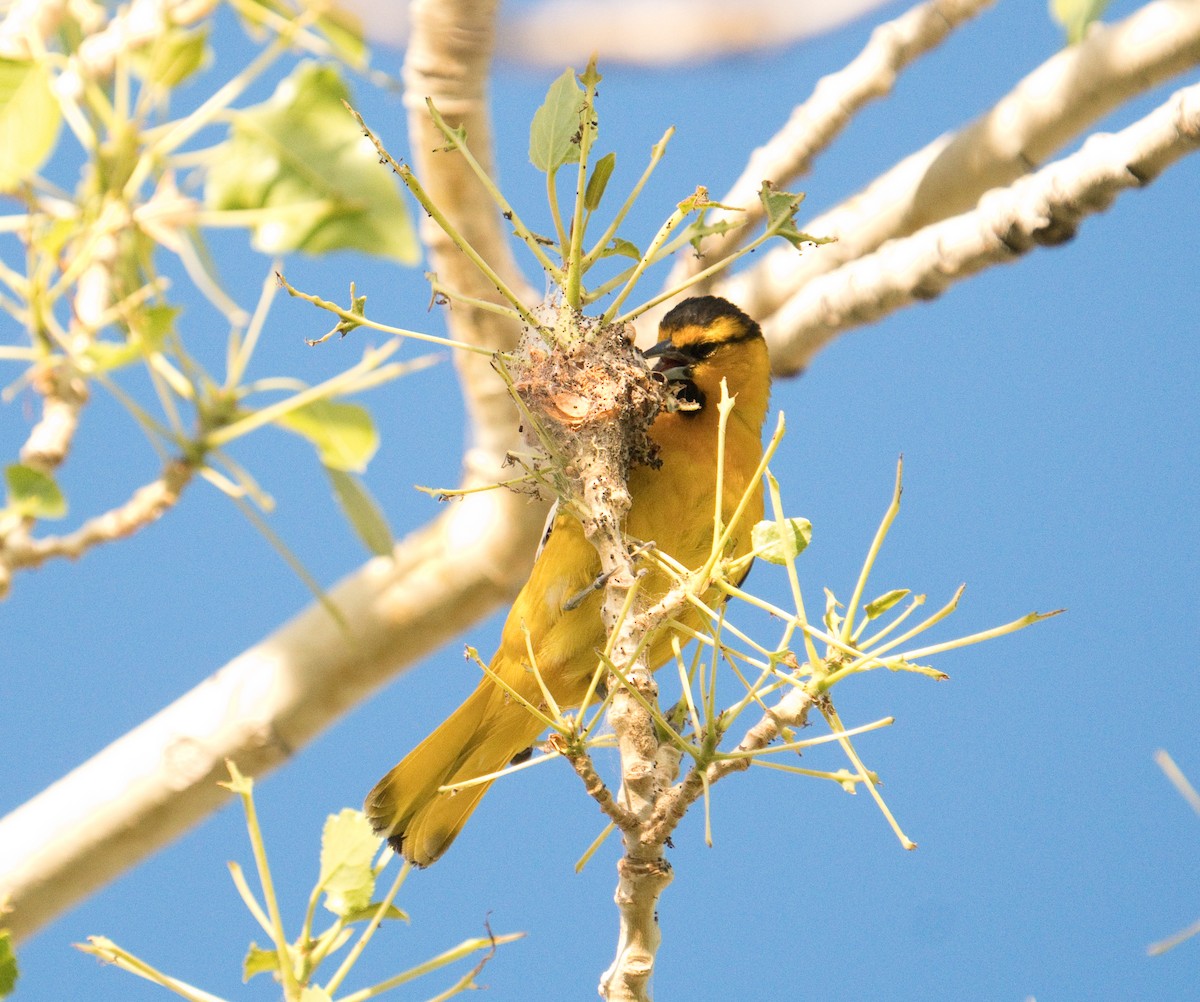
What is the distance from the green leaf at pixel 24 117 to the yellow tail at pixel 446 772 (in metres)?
0.81

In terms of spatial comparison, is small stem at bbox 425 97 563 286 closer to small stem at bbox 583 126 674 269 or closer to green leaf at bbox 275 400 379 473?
small stem at bbox 583 126 674 269

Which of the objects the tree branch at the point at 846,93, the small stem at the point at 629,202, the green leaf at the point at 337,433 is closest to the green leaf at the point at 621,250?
the small stem at the point at 629,202

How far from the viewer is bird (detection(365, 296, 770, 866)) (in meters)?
1.51

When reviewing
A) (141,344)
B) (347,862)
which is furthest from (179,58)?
(347,862)

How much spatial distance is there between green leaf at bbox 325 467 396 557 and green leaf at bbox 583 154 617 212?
2.25 feet

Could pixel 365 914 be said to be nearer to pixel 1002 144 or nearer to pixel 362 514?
pixel 362 514

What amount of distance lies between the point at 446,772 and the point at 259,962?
30.5 inches

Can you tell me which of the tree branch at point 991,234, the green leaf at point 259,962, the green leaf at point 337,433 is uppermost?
the tree branch at point 991,234

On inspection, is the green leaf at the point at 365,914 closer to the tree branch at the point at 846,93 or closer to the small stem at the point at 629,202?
the small stem at the point at 629,202

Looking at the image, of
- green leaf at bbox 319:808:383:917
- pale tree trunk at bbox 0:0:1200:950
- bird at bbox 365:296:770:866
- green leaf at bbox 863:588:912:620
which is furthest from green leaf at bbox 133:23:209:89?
green leaf at bbox 863:588:912:620

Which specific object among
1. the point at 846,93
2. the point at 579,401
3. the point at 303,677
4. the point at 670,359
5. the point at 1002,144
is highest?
the point at 846,93

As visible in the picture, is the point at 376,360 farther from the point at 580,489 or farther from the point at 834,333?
the point at 834,333

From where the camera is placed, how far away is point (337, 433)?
4.68 feet

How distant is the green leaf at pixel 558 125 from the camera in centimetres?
90
